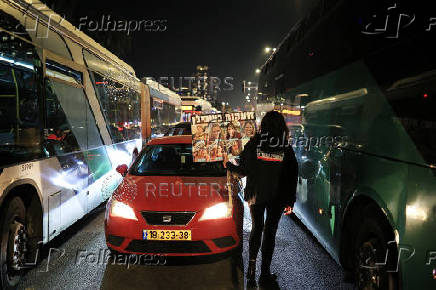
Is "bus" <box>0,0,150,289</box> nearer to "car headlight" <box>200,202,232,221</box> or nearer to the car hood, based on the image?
the car hood

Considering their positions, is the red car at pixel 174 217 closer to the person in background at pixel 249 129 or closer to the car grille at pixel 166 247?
the car grille at pixel 166 247

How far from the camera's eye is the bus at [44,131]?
3.93 m

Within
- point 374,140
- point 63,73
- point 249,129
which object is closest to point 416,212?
point 374,140

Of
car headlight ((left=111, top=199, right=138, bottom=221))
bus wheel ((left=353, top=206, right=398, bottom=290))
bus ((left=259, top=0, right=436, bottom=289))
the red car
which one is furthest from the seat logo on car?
bus wheel ((left=353, top=206, right=398, bottom=290))

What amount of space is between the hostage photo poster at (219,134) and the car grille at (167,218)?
2.39ft

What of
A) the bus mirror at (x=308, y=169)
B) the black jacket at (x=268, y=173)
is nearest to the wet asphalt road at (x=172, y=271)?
the black jacket at (x=268, y=173)

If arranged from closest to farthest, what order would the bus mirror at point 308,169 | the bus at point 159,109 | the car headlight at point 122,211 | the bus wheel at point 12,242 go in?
the bus wheel at point 12,242, the car headlight at point 122,211, the bus mirror at point 308,169, the bus at point 159,109

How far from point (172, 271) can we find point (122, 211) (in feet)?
3.22

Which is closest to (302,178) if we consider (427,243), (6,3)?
(427,243)

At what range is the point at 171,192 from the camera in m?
4.65

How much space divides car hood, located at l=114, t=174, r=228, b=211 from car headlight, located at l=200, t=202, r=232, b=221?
0.06m

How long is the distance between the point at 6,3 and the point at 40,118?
1.42 metres

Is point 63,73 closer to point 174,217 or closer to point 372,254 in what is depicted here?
point 174,217

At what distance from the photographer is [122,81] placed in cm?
958
